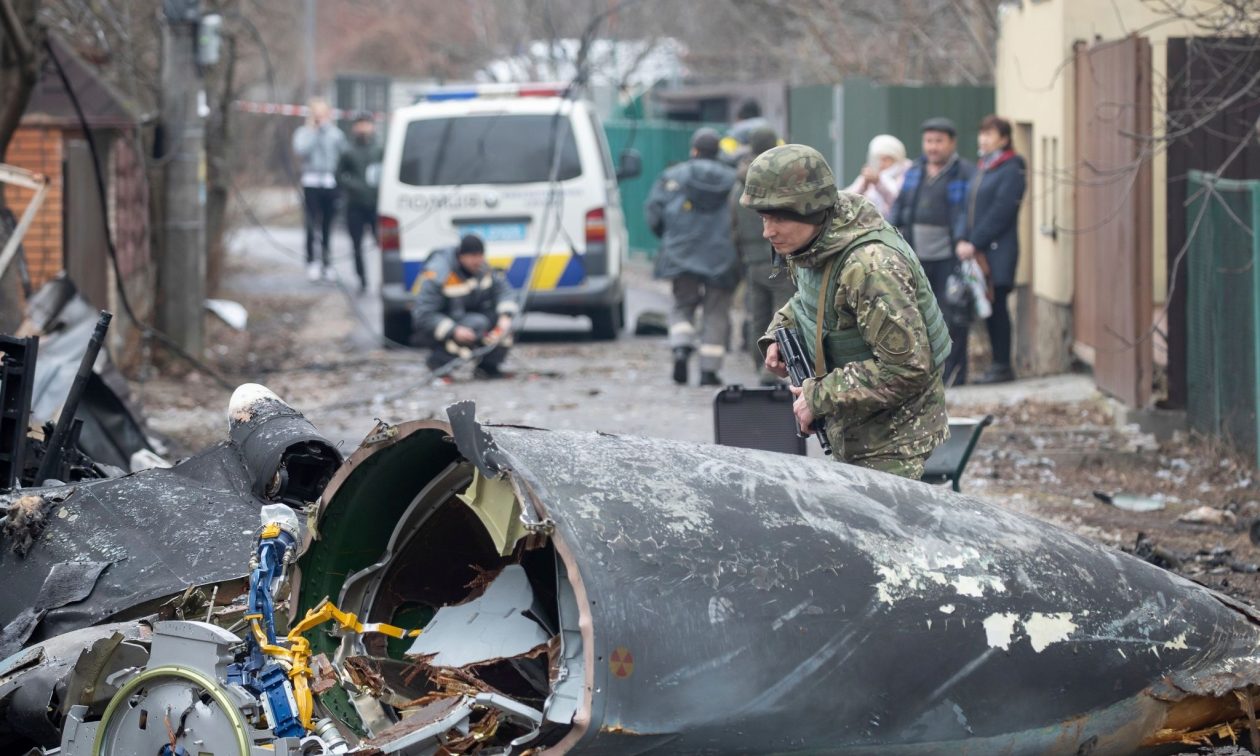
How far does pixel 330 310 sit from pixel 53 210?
6739 mm

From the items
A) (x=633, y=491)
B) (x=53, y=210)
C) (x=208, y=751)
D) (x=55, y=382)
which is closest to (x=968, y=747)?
(x=633, y=491)

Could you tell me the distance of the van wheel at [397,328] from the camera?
48.9 ft

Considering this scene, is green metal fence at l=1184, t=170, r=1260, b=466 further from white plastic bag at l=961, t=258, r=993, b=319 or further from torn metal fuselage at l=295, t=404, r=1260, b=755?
torn metal fuselage at l=295, t=404, r=1260, b=755

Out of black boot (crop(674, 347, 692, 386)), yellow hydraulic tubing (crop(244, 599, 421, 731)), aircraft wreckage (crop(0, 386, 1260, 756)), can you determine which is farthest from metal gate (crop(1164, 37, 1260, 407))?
yellow hydraulic tubing (crop(244, 599, 421, 731))

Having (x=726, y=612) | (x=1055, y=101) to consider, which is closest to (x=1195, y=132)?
(x=1055, y=101)

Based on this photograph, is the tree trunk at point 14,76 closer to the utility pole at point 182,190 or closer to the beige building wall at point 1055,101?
the utility pole at point 182,190

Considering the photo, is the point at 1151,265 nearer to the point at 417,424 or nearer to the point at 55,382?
the point at 55,382

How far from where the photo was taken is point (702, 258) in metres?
12.2

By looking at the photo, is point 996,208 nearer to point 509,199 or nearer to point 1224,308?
point 1224,308

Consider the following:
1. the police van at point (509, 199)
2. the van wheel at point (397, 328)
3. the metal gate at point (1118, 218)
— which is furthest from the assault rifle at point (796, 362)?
the van wheel at point (397, 328)

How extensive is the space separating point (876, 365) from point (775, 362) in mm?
591

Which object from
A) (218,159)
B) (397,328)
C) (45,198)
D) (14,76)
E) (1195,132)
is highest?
(14,76)

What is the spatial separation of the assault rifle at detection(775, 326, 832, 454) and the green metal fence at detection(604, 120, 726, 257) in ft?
57.0

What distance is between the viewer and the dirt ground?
754 centimetres
